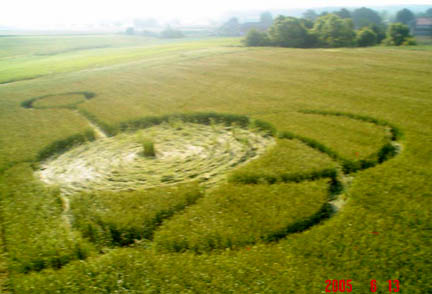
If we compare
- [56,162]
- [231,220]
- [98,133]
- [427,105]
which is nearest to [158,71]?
[98,133]

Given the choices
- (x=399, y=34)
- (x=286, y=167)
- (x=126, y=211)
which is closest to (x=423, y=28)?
(x=399, y=34)

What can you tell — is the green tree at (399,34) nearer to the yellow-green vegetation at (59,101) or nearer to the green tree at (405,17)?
the green tree at (405,17)

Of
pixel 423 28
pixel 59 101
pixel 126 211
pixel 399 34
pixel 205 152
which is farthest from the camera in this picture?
pixel 423 28

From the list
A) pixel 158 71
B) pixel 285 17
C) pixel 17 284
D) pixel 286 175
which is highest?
pixel 285 17

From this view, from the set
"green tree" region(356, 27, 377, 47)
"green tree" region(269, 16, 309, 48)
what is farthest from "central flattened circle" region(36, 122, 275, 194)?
"green tree" region(356, 27, 377, 47)

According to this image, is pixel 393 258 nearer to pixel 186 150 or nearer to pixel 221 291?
pixel 221 291

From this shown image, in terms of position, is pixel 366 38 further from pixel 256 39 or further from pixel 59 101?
pixel 59 101

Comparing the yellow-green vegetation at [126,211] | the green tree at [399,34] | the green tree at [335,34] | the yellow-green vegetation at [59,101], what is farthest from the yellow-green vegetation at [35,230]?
the green tree at [399,34]
